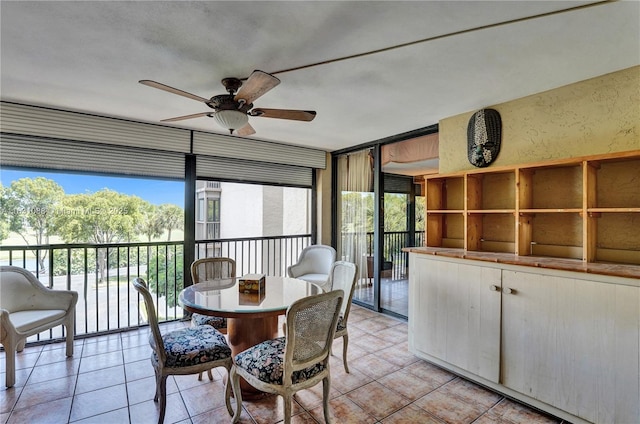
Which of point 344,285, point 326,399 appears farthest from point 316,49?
point 326,399

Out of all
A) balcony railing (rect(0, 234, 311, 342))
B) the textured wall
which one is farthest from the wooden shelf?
balcony railing (rect(0, 234, 311, 342))

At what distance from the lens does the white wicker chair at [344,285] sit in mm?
2580

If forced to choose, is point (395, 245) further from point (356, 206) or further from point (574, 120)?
point (574, 120)

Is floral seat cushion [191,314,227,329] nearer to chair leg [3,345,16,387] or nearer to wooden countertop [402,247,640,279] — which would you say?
chair leg [3,345,16,387]

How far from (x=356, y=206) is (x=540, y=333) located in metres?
2.88

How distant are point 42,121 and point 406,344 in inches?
167

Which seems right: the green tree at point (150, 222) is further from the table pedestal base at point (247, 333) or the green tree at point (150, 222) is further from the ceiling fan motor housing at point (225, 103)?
the ceiling fan motor housing at point (225, 103)

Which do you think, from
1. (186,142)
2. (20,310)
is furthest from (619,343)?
(20,310)

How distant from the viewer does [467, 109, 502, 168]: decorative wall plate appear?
2.74m

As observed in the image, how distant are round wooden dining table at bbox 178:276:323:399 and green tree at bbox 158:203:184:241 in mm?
1428

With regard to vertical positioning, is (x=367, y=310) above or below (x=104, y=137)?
below

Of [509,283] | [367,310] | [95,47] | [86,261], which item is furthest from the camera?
[367,310]

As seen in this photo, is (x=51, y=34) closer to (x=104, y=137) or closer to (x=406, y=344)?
(x=104, y=137)

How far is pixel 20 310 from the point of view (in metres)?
2.74
